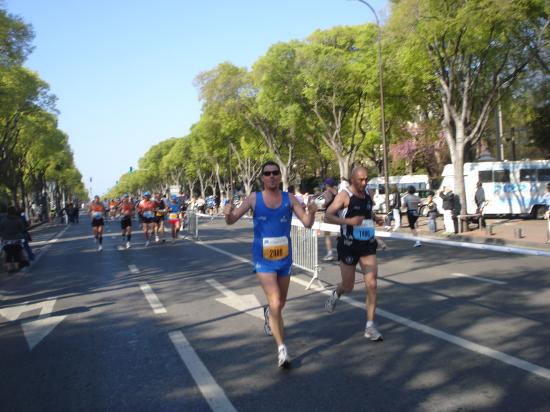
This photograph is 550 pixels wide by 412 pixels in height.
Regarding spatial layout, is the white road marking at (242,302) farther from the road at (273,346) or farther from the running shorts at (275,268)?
the running shorts at (275,268)

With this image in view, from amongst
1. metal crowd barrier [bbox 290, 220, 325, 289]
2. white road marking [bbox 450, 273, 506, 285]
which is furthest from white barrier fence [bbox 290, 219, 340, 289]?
white road marking [bbox 450, 273, 506, 285]

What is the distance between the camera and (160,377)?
519 cm

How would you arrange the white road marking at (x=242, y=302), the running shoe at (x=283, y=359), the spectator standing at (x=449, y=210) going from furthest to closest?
the spectator standing at (x=449, y=210) → the white road marking at (x=242, y=302) → the running shoe at (x=283, y=359)

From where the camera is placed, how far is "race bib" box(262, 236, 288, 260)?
5.31 meters

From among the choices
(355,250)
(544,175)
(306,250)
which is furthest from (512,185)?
(355,250)

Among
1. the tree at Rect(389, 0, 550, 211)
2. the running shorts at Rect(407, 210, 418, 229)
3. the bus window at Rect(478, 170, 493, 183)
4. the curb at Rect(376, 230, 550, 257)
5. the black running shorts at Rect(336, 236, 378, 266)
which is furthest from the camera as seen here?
the bus window at Rect(478, 170, 493, 183)

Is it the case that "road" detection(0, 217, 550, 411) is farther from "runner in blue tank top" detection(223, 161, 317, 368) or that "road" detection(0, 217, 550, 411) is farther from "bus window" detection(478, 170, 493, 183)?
"bus window" detection(478, 170, 493, 183)

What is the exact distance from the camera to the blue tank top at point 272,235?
5.32 m

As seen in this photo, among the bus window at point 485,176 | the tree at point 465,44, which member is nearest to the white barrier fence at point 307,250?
the tree at point 465,44

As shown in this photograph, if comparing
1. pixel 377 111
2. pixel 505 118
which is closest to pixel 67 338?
pixel 377 111

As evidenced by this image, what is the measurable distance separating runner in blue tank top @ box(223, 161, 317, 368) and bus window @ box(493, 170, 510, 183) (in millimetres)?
25159

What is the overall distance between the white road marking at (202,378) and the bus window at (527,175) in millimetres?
24605

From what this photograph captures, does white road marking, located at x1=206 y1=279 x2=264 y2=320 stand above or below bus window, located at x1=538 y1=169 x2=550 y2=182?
below

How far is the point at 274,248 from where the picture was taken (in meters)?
5.32
